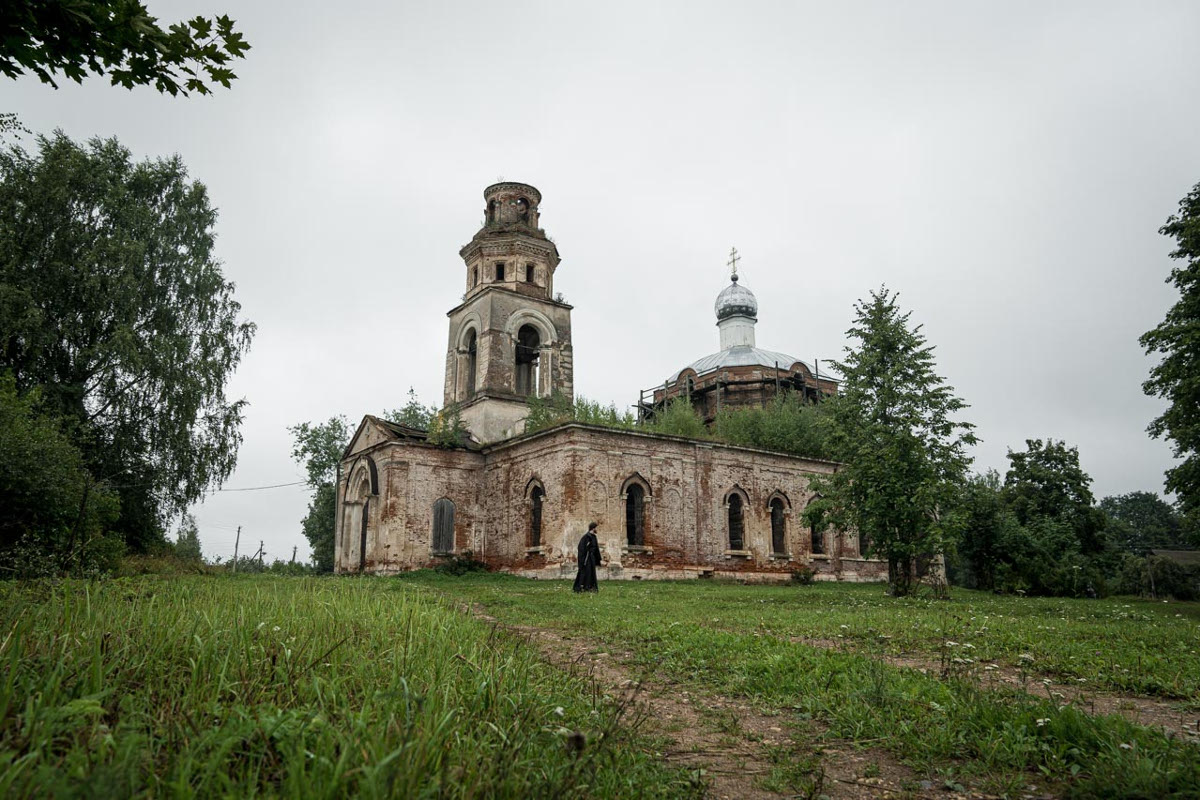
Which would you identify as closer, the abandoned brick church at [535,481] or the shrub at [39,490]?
the shrub at [39,490]

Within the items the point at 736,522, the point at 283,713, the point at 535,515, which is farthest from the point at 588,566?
the point at 283,713

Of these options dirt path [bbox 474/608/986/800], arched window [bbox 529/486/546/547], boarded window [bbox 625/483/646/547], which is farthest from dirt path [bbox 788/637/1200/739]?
arched window [bbox 529/486/546/547]

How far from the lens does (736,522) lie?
2759cm

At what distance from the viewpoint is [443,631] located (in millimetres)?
5723

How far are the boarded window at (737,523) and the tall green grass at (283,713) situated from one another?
2235 centimetres

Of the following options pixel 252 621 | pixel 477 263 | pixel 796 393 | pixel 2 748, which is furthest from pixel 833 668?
pixel 796 393

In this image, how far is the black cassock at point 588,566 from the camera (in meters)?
17.2

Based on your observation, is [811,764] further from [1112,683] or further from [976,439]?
[976,439]

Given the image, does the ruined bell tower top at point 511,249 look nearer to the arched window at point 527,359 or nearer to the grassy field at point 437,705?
the arched window at point 527,359

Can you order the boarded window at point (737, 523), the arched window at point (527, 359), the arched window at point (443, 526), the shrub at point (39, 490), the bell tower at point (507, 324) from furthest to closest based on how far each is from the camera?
the arched window at point (527, 359) < the bell tower at point (507, 324) < the boarded window at point (737, 523) < the arched window at point (443, 526) < the shrub at point (39, 490)

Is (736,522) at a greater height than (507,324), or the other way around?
(507,324)

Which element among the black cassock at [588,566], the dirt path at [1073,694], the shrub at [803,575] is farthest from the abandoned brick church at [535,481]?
the dirt path at [1073,694]

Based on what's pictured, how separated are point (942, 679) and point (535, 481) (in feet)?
66.1

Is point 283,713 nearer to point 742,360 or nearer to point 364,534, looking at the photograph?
point 364,534
